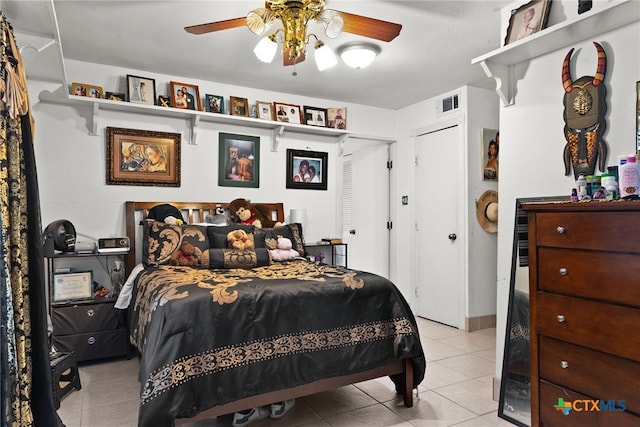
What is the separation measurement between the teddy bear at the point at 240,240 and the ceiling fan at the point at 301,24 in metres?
1.57

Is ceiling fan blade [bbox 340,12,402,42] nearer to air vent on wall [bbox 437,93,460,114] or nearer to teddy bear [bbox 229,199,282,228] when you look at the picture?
teddy bear [bbox 229,199,282,228]

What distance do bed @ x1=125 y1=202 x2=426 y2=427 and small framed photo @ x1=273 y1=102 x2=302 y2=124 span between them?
2.11m

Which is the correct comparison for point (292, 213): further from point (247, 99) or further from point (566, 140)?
point (566, 140)

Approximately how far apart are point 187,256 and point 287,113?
2.04 metres

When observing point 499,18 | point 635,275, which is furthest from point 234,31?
point 635,275

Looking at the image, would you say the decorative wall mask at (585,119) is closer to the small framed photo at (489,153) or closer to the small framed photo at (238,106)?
the small framed photo at (489,153)

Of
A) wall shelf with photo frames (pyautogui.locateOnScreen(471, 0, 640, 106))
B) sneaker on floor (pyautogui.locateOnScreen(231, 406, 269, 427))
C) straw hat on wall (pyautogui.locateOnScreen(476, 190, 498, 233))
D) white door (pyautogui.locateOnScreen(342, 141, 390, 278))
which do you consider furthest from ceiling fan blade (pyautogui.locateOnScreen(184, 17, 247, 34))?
white door (pyautogui.locateOnScreen(342, 141, 390, 278))

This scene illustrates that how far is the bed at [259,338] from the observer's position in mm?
1964

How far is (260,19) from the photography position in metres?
2.22

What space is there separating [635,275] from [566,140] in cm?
110

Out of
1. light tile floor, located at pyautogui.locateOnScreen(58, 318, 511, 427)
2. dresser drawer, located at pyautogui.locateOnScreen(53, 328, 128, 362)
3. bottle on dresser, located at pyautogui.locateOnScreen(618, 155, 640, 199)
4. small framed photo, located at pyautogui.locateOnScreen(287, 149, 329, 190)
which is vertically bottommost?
light tile floor, located at pyautogui.locateOnScreen(58, 318, 511, 427)

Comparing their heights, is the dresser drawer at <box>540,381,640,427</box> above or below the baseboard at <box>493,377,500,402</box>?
above

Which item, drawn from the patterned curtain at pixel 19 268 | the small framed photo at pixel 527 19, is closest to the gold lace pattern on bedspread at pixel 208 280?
the patterned curtain at pixel 19 268

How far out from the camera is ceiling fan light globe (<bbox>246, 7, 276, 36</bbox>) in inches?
86.0
